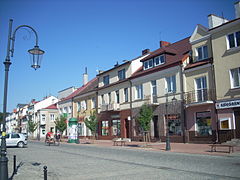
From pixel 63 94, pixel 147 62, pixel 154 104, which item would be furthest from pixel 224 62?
pixel 63 94

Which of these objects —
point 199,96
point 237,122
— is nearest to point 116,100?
point 199,96

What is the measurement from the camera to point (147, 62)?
30094mm

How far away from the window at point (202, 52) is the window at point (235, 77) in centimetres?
347

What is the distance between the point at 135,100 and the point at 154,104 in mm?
4068

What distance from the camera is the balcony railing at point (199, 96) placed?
2184 centimetres

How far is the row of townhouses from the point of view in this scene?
20.5 m

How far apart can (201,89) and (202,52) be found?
3641mm

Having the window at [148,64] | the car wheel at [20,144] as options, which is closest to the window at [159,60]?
the window at [148,64]

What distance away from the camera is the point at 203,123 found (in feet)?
74.3

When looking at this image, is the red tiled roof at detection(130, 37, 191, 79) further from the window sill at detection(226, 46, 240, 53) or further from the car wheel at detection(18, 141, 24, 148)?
the car wheel at detection(18, 141, 24, 148)

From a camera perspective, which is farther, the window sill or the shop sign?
the window sill

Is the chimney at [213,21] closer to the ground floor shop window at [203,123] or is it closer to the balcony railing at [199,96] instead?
the balcony railing at [199,96]

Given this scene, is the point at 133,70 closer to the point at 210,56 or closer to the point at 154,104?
the point at 154,104

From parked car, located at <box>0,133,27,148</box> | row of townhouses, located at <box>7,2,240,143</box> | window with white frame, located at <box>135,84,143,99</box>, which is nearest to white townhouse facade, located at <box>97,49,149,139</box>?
row of townhouses, located at <box>7,2,240,143</box>
